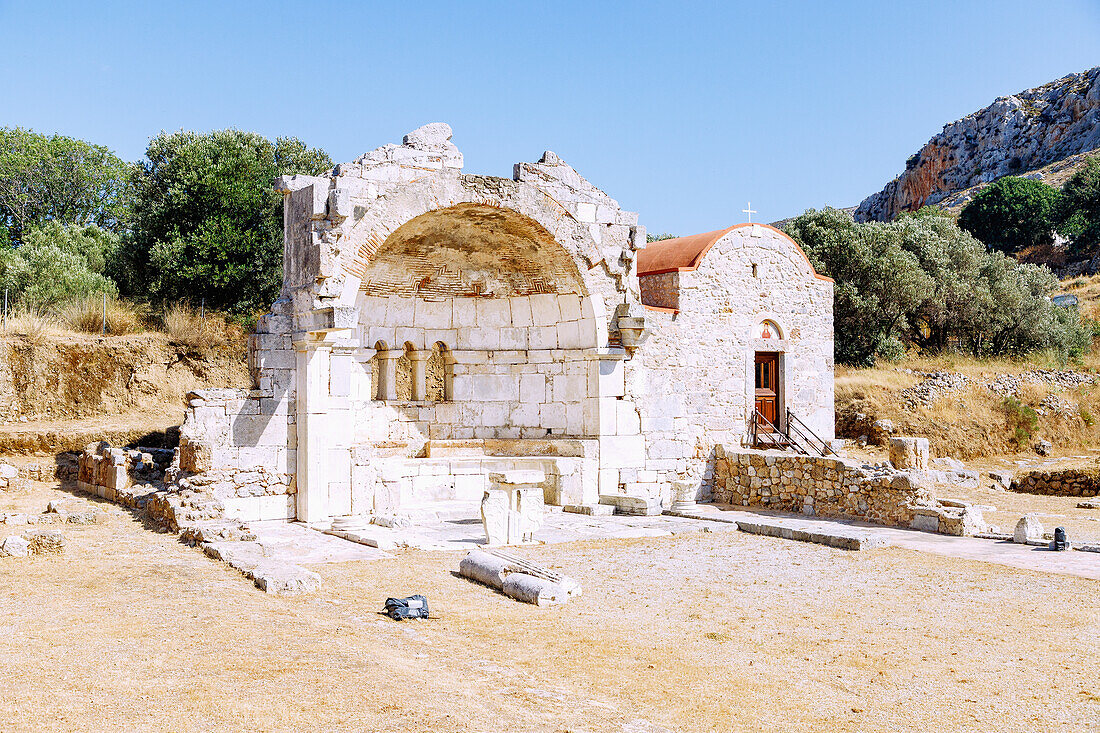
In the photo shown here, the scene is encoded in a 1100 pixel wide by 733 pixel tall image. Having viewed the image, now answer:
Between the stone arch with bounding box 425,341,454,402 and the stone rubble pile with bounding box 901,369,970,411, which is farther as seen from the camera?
the stone rubble pile with bounding box 901,369,970,411

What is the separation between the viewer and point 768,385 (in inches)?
820

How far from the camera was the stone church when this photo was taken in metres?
12.8

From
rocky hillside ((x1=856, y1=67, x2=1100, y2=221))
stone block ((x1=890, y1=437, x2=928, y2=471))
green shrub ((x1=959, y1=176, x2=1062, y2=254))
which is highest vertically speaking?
rocky hillside ((x1=856, y1=67, x2=1100, y2=221))

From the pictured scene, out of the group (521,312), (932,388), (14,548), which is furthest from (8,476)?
(932,388)

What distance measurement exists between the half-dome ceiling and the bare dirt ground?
6.60 metres

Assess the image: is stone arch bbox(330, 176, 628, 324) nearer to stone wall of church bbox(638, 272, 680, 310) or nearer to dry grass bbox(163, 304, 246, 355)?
stone wall of church bbox(638, 272, 680, 310)

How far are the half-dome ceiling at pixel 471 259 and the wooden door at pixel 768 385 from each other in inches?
280

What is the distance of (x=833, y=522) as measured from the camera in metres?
13.1

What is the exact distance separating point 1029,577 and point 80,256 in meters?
24.7

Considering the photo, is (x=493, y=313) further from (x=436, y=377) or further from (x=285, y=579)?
(x=285, y=579)

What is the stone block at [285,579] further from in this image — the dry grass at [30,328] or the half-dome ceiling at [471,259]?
the dry grass at [30,328]

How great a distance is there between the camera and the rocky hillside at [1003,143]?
5978 centimetres

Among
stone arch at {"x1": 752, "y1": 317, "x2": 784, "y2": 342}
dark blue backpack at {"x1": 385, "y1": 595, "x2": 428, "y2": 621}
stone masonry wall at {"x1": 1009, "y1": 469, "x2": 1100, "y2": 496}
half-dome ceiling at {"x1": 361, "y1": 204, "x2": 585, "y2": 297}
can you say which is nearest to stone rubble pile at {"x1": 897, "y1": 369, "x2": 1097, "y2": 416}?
stone masonry wall at {"x1": 1009, "y1": 469, "x2": 1100, "y2": 496}

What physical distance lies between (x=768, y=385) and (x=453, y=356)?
8.17m
